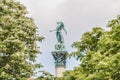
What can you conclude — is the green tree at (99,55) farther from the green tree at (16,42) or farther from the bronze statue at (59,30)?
the bronze statue at (59,30)

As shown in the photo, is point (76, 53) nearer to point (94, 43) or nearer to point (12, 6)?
point (94, 43)

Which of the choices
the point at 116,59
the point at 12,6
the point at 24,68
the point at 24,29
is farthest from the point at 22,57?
the point at 116,59

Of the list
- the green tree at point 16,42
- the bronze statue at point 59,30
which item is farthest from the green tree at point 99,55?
the bronze statue at point 59,30

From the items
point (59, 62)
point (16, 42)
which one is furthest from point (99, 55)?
point (59, 62)

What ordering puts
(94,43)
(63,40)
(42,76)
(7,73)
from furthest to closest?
(63,40), (42,76), (7,73), (94,43)

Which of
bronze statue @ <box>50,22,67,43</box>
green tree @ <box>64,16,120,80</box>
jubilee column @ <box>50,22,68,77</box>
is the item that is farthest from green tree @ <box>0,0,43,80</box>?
bronze statue @ <box>50,22,67,43</box>

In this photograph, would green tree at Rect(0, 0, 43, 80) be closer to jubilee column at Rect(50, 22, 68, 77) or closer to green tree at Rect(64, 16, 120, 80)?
green tree at Rect(64, 16, 120, 80)

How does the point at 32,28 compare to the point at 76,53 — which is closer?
the point at 76,53

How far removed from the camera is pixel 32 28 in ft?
118

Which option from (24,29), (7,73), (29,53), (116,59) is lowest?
(116,59)

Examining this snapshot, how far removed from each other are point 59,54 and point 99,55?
2143cm

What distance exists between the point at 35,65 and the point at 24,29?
3.42 m

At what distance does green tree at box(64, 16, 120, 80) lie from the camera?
2238 cm

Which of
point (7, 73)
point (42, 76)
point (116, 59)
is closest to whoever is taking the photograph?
point (116, 59)
